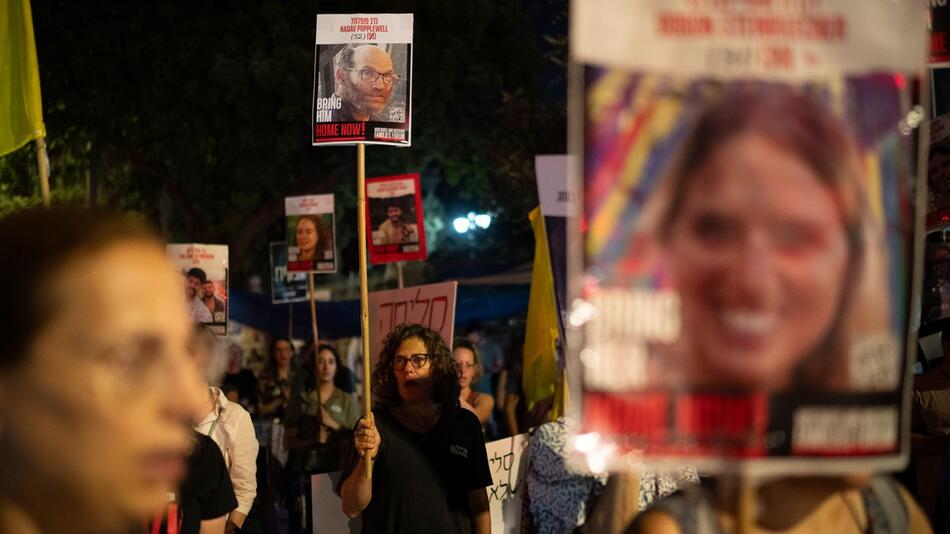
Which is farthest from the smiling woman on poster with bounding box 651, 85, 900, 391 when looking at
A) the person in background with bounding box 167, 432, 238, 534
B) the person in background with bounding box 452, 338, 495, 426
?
the person in background with bounding box 452, 338, 495, 426

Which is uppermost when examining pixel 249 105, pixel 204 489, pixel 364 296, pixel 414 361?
pixel 249 105

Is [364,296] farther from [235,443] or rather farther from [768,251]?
[768,251]

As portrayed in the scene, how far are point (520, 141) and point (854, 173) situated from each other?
20.9 m

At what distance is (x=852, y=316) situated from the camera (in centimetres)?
167

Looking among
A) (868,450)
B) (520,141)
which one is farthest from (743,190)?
(520,141)

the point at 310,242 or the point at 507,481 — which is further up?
the point at 310,242

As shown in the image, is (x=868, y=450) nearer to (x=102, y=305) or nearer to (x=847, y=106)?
(x=847, y=106)

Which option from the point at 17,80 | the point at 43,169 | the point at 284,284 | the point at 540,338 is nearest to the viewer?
the point at 43,169

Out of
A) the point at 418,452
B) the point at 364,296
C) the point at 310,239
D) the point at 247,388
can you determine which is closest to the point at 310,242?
the point at 310,239

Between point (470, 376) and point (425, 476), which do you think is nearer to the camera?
point (425, 476)

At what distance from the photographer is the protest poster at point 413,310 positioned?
706 centimetres

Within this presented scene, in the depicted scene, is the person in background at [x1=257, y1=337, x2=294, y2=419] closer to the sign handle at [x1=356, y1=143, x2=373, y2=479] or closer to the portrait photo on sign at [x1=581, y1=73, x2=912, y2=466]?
the sign handle at [x1=356, y1=143, x2=373, y2=479]

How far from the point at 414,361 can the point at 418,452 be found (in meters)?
0.52

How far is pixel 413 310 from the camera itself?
289 inches
